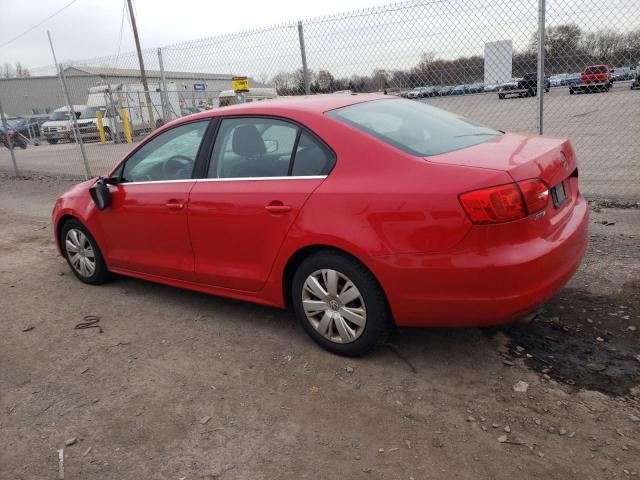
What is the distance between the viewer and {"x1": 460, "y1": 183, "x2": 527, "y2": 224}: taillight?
8.58ft

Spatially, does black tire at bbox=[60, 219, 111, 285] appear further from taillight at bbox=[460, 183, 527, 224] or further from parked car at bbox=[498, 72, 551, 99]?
parked car at bbox=[498, 72, 551, 99]

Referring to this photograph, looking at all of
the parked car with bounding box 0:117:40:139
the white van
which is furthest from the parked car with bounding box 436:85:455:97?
the parked car with bounding box 0:117:40:139

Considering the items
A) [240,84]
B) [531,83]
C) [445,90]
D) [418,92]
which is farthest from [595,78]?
[240,84]

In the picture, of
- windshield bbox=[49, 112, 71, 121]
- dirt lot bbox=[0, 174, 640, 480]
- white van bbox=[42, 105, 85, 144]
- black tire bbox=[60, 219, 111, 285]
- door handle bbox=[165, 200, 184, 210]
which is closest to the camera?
dirt lot bbox=[0, 174, 640, 480]

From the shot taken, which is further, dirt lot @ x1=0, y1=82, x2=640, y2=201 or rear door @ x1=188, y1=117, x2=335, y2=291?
dirt lot @ x1=0, y1=82, x2=640, y2=201

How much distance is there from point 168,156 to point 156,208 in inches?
16.8

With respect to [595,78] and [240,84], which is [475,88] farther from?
[240,84]

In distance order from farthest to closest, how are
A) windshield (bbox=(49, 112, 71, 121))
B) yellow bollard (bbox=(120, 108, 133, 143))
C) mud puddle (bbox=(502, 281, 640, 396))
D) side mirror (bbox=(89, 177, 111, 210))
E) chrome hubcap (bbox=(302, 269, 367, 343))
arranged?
windshield (bbox=(49, 112, 71, 121)) < yellow bollard (bbox=(120, 108, 133, 143)) < side mirror (bbox=(89, 177, 111, 210)) < chrome hubcap (bbox=(302, 269, 367, 343)) < mud puddle (bbox=(502, 281, 640, 396))

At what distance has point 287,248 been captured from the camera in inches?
129

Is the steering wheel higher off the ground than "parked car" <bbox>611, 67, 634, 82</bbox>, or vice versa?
"parked car" <bbox>611, 67, 634, 82</bbox>

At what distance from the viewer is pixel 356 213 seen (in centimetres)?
296

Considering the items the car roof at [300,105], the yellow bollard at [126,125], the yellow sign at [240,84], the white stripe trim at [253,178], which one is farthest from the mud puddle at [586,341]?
the yellow bollard at [126,125]

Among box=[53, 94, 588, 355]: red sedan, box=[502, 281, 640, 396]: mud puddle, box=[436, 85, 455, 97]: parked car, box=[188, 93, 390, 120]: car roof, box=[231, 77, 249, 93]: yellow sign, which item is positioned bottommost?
box=[502, 281, 640, 396]: mud puddle

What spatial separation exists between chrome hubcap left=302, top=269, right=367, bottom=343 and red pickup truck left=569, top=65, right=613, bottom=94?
430cm
